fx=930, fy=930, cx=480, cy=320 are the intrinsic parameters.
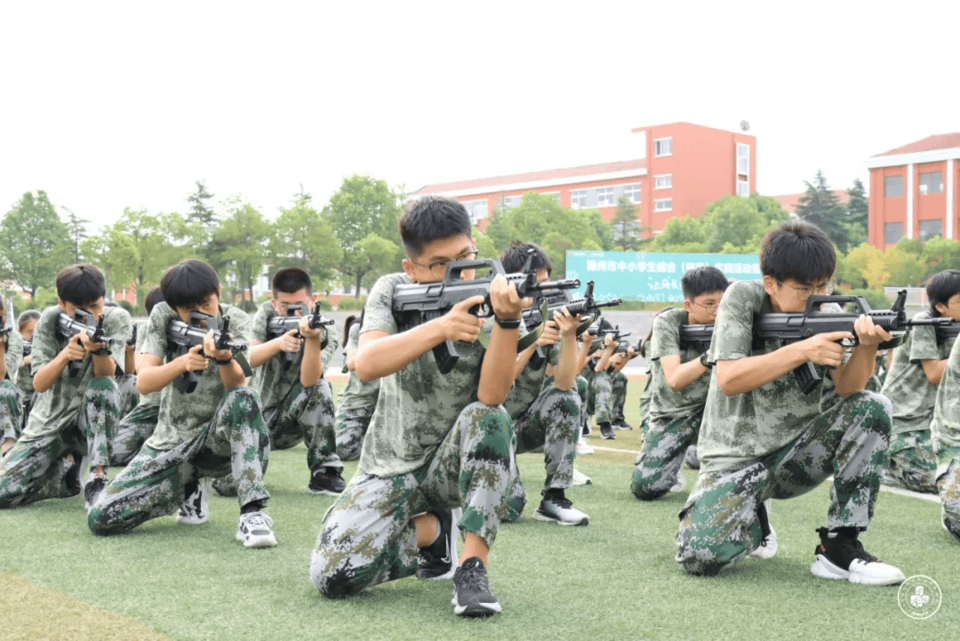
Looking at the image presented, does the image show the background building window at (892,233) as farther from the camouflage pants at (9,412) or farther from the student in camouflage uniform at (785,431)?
the student in camouflage uniform at (785,431)

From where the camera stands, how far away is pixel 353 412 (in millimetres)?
7766

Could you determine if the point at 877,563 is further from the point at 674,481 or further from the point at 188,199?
the point at 188,199

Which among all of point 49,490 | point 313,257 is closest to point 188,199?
point 313,257

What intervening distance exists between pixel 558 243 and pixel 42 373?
49.9m

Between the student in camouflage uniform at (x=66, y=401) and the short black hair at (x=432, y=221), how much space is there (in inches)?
123

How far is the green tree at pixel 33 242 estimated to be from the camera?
42969 millimetres

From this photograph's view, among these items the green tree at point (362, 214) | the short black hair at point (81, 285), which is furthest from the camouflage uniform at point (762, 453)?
the green tree at point (362, 214)

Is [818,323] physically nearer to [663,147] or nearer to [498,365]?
[498,365]

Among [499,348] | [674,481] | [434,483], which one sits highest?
[499,348]

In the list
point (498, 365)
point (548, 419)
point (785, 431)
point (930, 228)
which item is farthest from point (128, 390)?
point (930, 228)

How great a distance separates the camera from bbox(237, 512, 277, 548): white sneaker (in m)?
4.89

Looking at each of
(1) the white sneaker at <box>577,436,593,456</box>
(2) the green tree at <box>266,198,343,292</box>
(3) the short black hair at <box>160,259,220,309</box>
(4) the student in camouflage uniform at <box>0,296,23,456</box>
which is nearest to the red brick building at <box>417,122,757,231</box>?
(2) the green tree at <box>266,198,343,292</box>

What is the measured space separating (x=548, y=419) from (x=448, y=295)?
93.7 inches

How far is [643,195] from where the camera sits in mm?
72188
